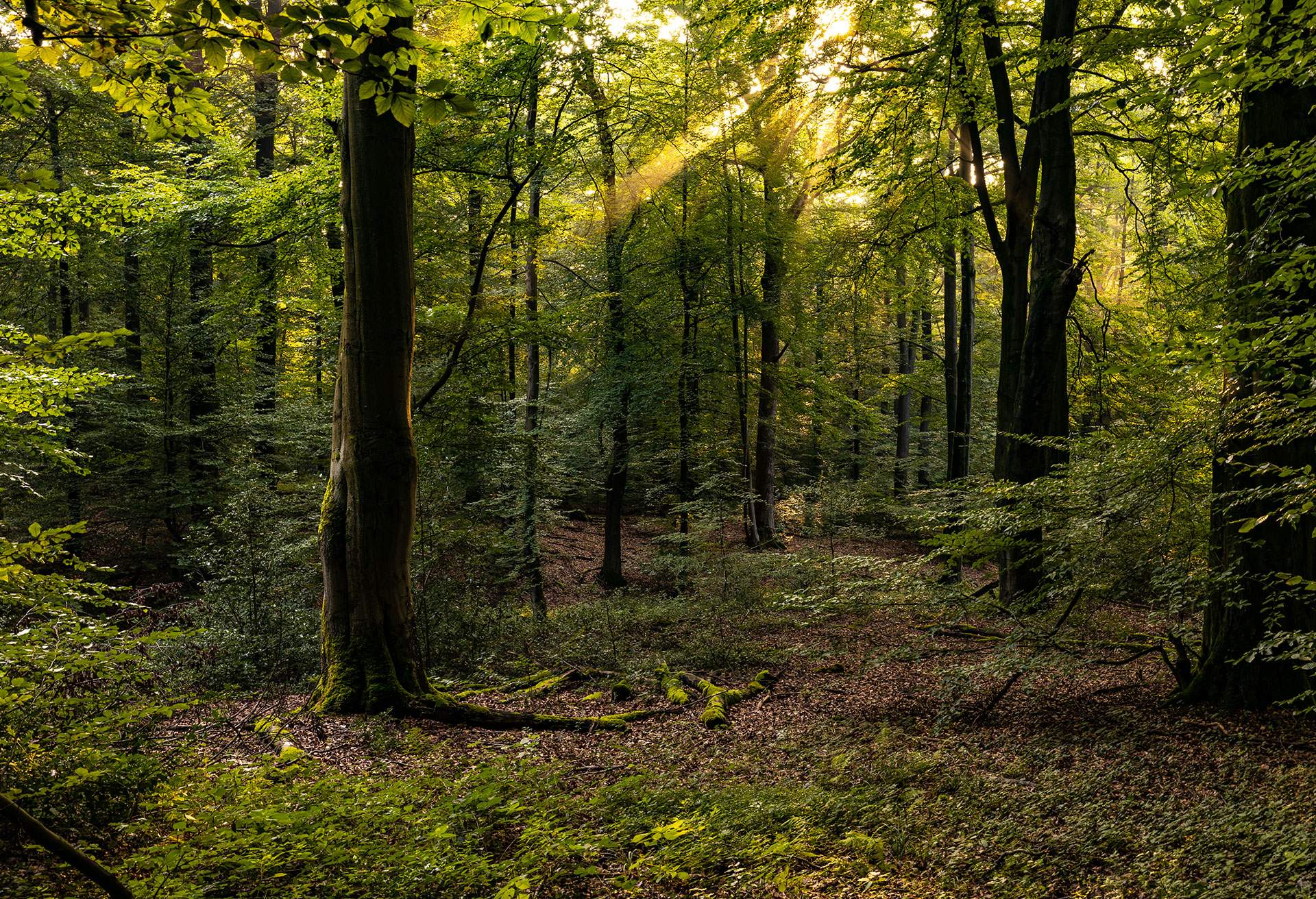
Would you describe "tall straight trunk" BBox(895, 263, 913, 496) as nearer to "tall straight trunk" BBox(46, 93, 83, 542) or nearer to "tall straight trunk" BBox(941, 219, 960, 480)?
"tall straight trunk" BBox(941, 219, 960, 480)

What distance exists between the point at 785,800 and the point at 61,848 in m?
3.84

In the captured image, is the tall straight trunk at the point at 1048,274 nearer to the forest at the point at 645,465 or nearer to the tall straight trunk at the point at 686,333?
the forest at the point at 645,465

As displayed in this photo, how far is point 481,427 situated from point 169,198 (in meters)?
5.53

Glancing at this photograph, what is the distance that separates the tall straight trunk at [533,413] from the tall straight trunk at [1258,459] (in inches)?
305

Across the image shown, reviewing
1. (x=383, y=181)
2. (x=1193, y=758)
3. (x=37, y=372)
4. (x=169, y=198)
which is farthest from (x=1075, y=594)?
(x=169, y=198)

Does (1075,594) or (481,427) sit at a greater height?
(481,427)

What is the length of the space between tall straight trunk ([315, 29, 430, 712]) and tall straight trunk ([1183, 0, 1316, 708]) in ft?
20.6

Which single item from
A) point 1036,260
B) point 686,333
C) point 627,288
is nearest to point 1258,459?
point 1036,260

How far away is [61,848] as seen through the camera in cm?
204

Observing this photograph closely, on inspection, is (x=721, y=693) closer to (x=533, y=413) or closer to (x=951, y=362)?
(x=533, y=413)

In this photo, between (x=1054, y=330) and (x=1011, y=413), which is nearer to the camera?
(x=1054, y=330)

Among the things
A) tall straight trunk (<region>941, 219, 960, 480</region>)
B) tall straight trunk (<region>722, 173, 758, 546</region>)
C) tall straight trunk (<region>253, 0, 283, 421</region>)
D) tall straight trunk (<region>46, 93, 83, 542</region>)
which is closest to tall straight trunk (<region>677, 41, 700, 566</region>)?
tall straight trunk (<region>722, 173, 758, 546</region>)

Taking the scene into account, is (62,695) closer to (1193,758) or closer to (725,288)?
(1193,758)

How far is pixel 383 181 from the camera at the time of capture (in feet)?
19.7
